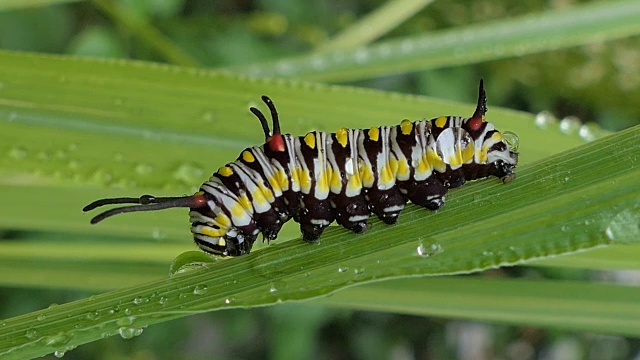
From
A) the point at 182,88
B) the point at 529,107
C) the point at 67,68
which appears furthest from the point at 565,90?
the point at 67,68

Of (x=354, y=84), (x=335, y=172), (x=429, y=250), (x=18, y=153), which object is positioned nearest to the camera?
(x=429, y=250)

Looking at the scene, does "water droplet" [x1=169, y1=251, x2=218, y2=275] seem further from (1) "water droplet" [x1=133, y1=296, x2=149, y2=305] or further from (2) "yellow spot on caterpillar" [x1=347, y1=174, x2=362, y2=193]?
(2) "yellow spot on caterpillar" [x1=347, y1=174, x2=362, y2=193]

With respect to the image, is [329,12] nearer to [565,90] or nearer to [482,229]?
[565,90]

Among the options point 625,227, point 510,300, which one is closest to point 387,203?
point 625,227

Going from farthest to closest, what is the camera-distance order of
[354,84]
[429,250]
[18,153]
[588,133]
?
[354,84]
[588,133]
[18,153]
[429,250]

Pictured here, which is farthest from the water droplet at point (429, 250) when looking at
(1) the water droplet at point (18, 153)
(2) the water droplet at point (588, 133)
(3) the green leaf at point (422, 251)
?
(1) the water droplet at point (18, 153)

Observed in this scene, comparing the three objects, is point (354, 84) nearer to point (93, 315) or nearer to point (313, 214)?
point (313, 214)

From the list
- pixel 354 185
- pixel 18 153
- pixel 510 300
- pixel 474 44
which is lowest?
pixel 510 300
